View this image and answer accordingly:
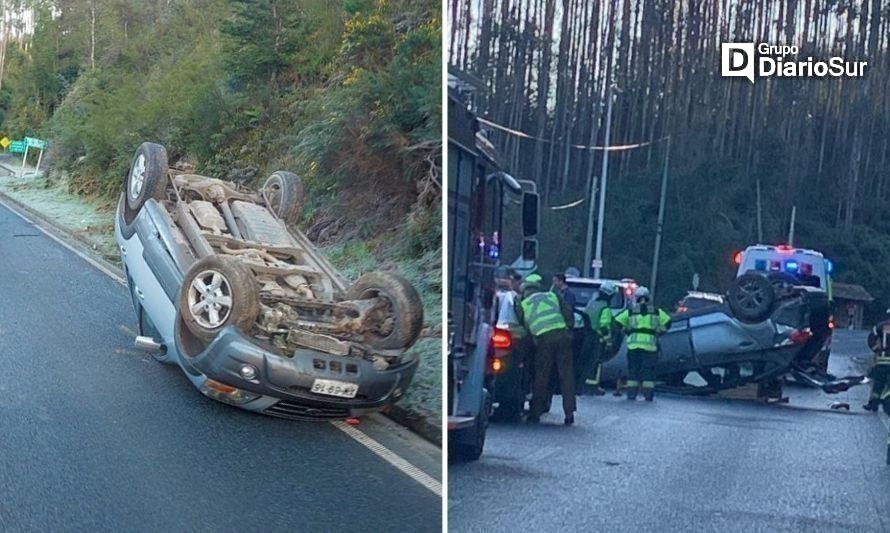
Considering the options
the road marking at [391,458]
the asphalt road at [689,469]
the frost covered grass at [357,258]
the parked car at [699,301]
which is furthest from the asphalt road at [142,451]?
the parked car at [699,301]

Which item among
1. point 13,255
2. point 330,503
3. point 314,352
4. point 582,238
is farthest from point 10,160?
point 582,238

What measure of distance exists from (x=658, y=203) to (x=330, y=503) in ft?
5.03

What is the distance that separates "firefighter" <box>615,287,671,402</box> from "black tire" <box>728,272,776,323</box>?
105mm

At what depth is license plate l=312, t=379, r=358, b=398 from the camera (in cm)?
319

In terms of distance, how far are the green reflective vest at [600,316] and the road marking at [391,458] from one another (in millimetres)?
1131

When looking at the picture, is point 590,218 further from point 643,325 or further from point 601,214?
point 643,325

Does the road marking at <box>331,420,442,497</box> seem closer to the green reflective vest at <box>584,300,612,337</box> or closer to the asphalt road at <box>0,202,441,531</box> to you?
the asphalt road at <box>0,202,441,531</box>

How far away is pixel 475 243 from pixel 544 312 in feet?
0.51

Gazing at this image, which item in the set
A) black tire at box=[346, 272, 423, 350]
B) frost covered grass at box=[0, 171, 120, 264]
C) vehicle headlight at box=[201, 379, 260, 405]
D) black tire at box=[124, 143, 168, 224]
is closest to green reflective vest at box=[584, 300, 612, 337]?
black tire at box=[346, 272, 423, 350]

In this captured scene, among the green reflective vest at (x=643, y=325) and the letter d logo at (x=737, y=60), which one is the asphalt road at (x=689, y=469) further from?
the letter d logo at (x=737, y=60)

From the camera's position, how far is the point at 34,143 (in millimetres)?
3484

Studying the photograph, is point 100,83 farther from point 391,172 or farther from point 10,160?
point 391,172

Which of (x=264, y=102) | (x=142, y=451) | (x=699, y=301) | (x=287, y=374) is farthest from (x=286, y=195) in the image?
(x=699, y=301)

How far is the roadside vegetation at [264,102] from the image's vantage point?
2.85m
